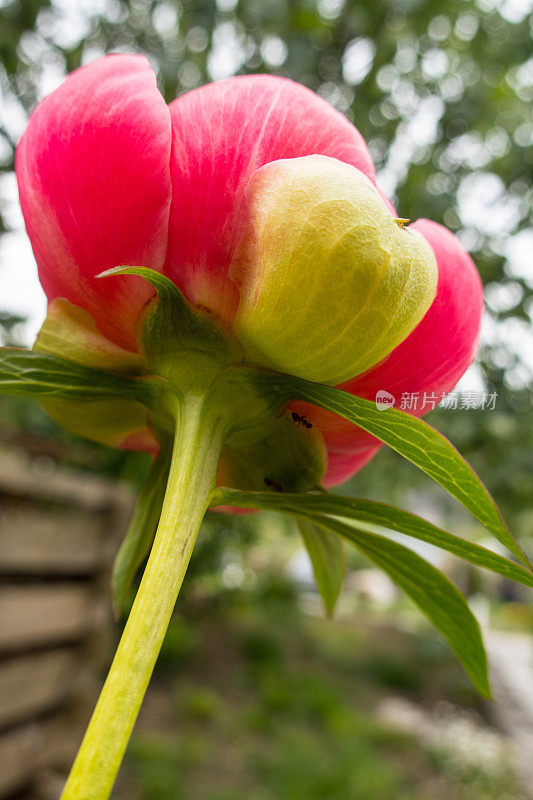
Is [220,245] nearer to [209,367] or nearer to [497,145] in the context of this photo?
[209,367]

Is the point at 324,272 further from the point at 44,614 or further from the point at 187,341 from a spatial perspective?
the point at 44,614

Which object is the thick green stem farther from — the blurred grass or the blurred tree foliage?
the blurred grass

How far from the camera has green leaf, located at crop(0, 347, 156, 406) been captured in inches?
6.2

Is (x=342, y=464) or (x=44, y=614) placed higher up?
(x=342, y=464)

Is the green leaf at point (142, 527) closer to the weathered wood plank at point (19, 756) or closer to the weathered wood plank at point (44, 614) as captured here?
the weathered wood plank at point (44, 614)

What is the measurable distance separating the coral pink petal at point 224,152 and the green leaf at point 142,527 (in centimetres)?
5

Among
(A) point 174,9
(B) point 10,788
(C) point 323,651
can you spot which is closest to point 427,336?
(B) point 10,788

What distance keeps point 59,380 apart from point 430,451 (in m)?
0.10

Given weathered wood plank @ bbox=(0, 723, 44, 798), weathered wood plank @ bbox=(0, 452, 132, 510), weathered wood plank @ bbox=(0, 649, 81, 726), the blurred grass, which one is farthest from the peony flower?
the blurred grass

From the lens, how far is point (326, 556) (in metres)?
0.19

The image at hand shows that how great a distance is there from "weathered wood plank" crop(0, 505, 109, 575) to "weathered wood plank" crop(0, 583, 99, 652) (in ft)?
0.13

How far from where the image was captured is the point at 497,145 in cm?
205

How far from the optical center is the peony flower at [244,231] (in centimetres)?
13

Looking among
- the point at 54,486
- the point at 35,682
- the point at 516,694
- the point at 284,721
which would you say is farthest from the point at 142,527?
the point at 516,694
